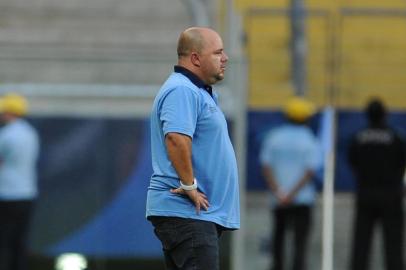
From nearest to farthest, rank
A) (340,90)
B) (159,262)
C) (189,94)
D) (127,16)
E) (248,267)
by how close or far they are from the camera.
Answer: (189,94) → (159,262) → (248,267) → (127,16) → (340,90)

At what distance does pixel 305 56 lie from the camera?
14.8 meters

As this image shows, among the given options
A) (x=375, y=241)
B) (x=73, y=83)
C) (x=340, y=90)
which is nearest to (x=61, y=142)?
(x=73, y=83)

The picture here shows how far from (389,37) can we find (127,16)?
15.2 ft

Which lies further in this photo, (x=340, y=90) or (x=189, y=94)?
(x=340, y=90)

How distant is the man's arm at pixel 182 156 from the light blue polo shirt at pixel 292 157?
572 centimetres

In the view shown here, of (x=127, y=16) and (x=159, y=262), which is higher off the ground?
(x=127, y=16)

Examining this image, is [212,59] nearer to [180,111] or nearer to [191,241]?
[180,111]

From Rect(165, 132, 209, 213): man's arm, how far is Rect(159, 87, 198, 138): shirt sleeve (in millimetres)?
28

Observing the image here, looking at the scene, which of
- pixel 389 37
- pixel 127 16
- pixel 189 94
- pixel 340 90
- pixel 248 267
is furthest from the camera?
pixel 389 37

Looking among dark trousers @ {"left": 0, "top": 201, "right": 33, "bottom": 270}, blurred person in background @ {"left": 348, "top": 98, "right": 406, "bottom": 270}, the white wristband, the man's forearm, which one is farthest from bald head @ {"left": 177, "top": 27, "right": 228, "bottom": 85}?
blurred person in background @ {"left": 348, "top": 98, "right": 406, "bottom": 270}

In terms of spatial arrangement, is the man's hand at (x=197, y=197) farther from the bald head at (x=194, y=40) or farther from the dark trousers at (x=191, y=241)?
the bald head at (x=194, y=40)

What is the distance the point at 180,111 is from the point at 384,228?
584cm

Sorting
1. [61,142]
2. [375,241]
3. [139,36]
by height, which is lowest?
[375,241]

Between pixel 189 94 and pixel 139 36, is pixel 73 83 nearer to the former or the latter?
pixel 139 36
